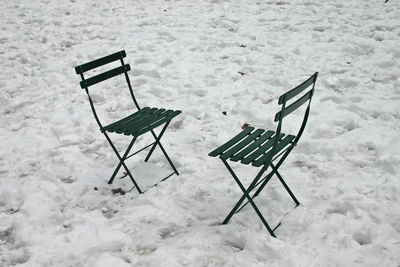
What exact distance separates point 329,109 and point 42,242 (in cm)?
337

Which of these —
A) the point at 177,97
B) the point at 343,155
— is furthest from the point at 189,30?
the point at 343,155

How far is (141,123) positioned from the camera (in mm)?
3713

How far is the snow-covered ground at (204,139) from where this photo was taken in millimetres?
3066

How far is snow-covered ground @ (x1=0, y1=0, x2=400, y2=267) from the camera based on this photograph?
121 inches

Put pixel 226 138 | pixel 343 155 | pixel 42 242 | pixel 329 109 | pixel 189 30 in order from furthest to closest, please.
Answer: pixel 189 30 → pixel 329 109 → pixel 226 138 → pixel 343 155 → pixel 42 242

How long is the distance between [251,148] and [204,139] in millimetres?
1510

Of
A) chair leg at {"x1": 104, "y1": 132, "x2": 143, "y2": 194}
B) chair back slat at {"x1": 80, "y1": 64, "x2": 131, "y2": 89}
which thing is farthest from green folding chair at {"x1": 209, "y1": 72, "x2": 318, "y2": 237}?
chair back slat at {"x1": 80, "y1": 64, "x2": 131, "y2": 89}

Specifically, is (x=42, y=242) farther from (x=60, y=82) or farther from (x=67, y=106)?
(x=60, y=82)

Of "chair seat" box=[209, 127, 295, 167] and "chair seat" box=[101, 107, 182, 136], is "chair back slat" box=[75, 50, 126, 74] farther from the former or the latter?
"chair seat" box=[209, 127, 295, 167]

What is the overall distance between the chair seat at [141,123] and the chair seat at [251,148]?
730mm

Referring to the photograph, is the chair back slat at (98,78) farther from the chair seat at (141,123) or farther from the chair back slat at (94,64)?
the chair seat at (141,123)

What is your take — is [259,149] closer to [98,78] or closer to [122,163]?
[122,163]

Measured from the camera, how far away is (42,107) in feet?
17.9

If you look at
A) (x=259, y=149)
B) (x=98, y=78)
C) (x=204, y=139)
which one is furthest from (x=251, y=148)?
(x=98, y=78)
